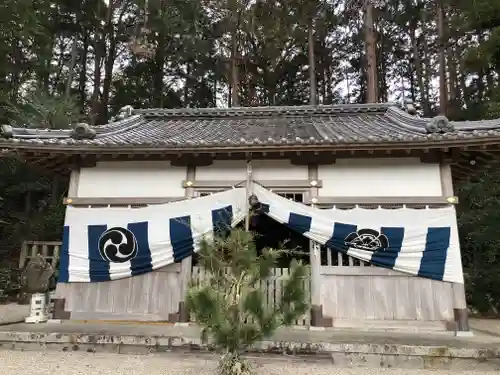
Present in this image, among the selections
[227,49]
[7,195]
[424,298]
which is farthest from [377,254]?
[227,49]

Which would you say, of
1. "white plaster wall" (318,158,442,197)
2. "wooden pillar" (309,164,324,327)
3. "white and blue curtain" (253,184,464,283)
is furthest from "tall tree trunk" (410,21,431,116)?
"wooden pillar" (309,164,324,327)

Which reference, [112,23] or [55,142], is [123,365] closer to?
[55,142]

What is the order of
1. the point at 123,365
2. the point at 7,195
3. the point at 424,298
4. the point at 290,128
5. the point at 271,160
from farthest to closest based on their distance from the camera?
the point at 7,195 → the point at 290,128 → the point at 271,160 → the point at 424,298 → the point at 123,365

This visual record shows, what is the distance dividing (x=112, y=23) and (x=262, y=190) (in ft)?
58.3

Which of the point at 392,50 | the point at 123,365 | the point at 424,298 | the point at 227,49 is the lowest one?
the point at 123,365

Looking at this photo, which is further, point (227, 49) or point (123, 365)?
point (227, 49)

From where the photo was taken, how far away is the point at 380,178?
6.39 metres

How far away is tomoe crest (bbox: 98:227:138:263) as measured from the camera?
6.34 metres

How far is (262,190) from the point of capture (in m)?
6.25

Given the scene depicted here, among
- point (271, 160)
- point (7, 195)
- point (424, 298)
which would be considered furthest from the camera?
point (7, 195)

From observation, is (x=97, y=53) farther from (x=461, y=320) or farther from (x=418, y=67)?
(x=461, y=320)

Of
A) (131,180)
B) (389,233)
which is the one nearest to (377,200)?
(389,233)

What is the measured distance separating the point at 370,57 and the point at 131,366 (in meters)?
12.5

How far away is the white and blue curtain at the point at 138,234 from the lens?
244 inches
